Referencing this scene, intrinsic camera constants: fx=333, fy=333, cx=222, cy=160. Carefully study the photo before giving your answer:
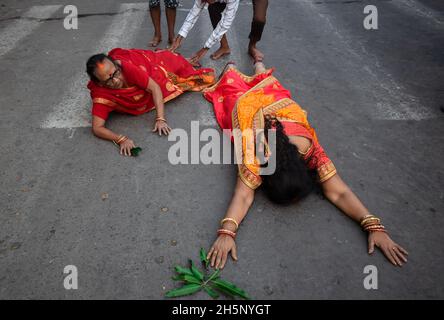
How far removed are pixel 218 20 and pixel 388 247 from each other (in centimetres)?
324

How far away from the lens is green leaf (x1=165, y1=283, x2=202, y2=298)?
191 centimetres

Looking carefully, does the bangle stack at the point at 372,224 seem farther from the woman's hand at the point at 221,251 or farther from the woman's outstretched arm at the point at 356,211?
the woman's hand at the point at 221,251

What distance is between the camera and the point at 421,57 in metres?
4.10

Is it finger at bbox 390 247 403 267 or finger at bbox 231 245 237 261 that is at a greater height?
finger at bbox 390 247 403 267

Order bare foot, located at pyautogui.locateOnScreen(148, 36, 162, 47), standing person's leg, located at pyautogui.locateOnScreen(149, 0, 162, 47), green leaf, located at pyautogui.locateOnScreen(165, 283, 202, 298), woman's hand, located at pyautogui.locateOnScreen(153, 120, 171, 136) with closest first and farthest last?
1. green leaf, located at pyautogui.locateOnScreen(165, 283, 202, 298)
2. woman's hand, located at pyautogui.locateOnScreen(153, 120, 171, 136)
3. standing person's leg, located at pyautogui.locateOnScreen(149, 0, 162, 47)
4. bare foot, located at pyautogui.locateOnScreen(148, 36, 162, 47)

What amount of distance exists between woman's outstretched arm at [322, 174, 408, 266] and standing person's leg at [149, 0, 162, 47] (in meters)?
3.07

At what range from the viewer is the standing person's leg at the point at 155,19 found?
4094 millimetres

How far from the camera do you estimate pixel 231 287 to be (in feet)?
6.34

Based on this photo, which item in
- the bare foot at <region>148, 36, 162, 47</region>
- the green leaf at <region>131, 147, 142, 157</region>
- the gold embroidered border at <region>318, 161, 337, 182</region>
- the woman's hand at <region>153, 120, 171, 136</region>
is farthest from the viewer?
the bare foot at <region>148, 36, 162, 47</region>

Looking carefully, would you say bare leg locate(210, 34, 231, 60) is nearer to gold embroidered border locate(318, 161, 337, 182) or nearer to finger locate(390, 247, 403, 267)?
gold embroidered border locate(318, 161, 337, 182)

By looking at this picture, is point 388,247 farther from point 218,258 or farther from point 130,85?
point 130,85

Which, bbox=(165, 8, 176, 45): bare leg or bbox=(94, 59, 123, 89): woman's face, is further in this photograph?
bbox=(165, 8, 176, 45): bare leg

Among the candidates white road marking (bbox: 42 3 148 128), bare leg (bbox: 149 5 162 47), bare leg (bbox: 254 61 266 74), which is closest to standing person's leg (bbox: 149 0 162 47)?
bare leg (bbox: 149 5 162 47)

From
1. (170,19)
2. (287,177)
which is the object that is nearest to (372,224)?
(287,177)
